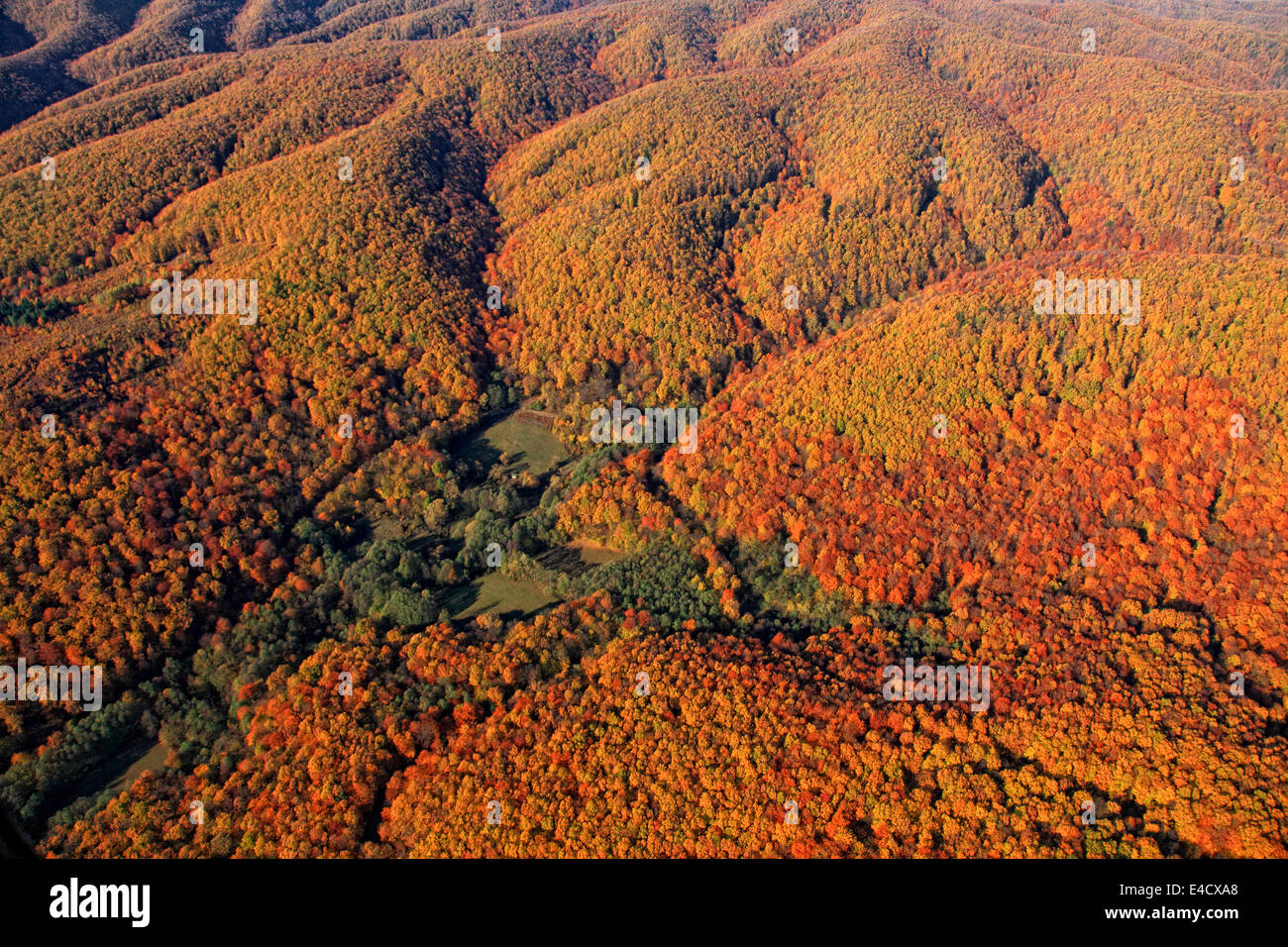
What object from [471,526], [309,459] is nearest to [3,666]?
[309,459]

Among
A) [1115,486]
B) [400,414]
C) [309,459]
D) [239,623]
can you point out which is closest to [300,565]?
[239,623]

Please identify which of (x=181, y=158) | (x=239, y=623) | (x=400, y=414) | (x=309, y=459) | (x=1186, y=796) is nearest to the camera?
(x=1186, y=796)

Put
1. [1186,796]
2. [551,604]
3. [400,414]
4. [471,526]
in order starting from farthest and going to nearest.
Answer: [400,414] < [471,526] < [551,604] < [1186,796]

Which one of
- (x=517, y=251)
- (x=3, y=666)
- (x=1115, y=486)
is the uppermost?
(x=517, y=251)

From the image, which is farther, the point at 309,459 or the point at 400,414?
the point at 400,414

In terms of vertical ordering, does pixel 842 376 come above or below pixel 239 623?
above

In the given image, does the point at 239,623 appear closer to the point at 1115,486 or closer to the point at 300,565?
the point at 300,565
